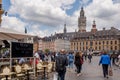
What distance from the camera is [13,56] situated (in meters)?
16.8

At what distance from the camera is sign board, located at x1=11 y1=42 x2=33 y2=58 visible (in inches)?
662

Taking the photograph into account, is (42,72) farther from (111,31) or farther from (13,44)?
(111,31)

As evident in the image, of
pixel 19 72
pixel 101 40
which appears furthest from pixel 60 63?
pixel 101 40

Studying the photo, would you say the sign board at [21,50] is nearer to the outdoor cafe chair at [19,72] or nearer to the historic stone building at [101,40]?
the outdoor cafe chair at [19,72]

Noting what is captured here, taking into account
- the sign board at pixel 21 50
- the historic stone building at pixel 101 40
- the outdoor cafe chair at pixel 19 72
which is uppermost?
the historic stone building at pixel 101 40

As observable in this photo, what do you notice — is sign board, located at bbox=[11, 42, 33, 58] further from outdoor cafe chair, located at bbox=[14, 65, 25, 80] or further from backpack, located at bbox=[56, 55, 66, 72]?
backpack, located at bbox=[56, 55, 66, 72]

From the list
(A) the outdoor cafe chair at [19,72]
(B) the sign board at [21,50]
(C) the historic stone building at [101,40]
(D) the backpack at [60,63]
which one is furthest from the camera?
(C) the historic stone building at [101,40]

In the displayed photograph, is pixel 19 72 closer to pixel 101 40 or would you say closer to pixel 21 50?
pixel 21 50

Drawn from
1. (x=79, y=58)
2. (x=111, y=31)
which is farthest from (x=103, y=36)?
(x=79, y=58)

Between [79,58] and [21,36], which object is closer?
[21,36]

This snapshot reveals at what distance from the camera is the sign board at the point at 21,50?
16812 millimetres

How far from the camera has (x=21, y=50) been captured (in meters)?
17.4

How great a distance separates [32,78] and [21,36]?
282 centimetres

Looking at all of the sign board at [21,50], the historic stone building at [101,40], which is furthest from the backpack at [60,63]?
the historic stone building at [101,40]
